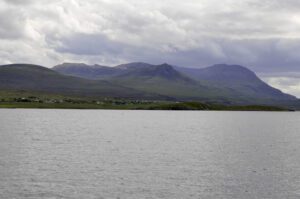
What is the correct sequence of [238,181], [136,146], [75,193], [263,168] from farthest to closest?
1. [136,146]
2. [263,168]
3. [238,181]
4. [75,193]

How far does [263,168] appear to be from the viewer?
6744cm

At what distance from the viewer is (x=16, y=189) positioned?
48688 mm

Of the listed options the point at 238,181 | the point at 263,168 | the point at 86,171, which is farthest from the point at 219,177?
the point at 86,171

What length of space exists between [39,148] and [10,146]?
20.4 ft

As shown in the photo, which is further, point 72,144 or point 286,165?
point 72,144

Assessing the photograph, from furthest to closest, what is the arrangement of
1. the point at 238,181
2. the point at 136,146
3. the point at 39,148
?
the point at 136,146 < the point at 39,148 < the point at 238,181

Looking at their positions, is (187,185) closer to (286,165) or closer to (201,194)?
(201,194)

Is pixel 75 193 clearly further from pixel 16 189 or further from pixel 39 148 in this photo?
pixel 39 148

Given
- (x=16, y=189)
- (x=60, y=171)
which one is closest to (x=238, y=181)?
(x=60, y=171)

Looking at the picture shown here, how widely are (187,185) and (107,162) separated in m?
18.6

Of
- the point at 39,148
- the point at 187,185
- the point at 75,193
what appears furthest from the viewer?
the point at 39,148

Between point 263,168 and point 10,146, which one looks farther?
point 10,146

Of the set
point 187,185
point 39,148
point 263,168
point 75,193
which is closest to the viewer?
point 75,193

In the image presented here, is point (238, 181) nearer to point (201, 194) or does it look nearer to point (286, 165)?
point (201, 194)
